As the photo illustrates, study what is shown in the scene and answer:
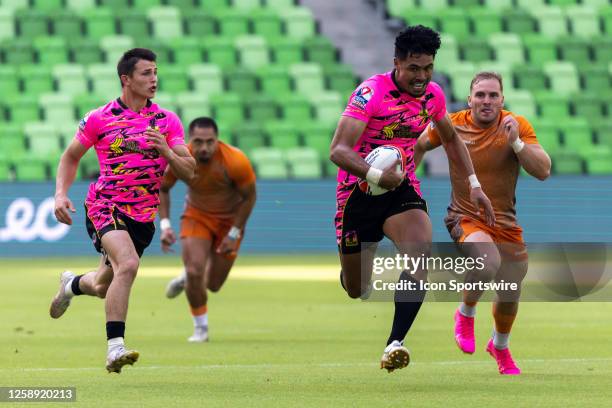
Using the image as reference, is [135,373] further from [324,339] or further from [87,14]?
[87,14]

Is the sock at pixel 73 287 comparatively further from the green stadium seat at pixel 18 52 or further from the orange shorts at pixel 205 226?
the green stadium seat at pixel 18 52

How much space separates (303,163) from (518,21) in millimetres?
7036

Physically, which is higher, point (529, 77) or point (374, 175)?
point (374, 175)

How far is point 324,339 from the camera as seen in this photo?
45.2 feet

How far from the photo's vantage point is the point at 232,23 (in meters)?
30.1

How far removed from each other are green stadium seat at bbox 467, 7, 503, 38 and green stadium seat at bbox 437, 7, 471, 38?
297 mm

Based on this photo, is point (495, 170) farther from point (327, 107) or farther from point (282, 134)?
point (327, 107)

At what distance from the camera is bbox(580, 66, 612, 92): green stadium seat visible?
30.4 metres

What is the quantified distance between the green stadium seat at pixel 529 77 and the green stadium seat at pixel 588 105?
890 millimetres

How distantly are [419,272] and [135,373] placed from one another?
2.40 m

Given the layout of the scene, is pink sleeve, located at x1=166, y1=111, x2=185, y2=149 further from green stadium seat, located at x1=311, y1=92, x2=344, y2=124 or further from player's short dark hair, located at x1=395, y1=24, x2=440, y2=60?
green stadium seat, located at x1=311, y1=92, x2=344, y2=124

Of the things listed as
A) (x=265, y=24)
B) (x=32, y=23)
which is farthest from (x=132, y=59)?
(x=265, y=24)

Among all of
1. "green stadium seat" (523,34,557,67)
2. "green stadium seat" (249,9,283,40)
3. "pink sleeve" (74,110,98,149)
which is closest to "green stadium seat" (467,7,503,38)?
"green stadium seat" (523,34,557,67)

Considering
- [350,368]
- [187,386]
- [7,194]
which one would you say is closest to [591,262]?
[7,194]
